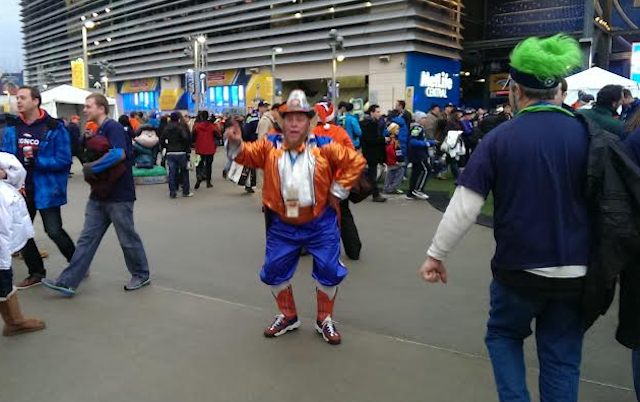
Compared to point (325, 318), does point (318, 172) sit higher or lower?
higher

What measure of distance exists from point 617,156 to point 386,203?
7881mm

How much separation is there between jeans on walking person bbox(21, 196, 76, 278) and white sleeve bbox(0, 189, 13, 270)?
4.50 feet

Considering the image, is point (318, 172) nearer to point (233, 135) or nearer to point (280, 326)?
point (233, 135)

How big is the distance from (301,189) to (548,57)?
6.13ft

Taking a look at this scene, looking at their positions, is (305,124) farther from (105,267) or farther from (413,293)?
(105,267)

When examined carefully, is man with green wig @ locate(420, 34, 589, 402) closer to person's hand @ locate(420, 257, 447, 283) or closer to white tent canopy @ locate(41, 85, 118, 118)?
person's hand @ locate(420, 257, 447, 283)

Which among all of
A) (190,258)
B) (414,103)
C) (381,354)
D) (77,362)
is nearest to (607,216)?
(381,354)

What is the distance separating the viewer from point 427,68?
34.2 metres

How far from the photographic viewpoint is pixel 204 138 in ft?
41.1

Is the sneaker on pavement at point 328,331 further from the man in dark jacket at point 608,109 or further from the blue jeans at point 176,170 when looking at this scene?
the blue jeans at point 176,170

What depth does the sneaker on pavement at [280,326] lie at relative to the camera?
12.9ft

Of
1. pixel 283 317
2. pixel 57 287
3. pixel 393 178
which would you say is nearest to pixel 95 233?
pixel 57 287

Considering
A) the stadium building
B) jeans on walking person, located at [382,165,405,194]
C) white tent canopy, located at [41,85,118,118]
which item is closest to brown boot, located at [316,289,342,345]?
jeans on walking person, located at [382,165,405,194]

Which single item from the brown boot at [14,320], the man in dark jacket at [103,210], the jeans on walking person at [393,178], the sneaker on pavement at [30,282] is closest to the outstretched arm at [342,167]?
the man in dark jacket at [103,210]
